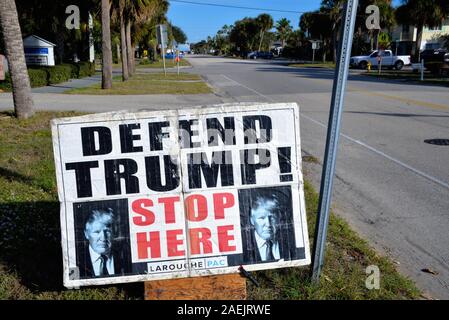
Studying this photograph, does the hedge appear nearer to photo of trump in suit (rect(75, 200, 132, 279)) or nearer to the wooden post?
photo of trump in suit (rect(75, 200, 132, 279))

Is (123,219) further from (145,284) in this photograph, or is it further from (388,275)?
(388,275)

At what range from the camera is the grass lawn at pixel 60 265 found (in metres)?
3.41

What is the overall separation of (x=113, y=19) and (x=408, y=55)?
29938 millimetres

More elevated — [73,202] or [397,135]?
[73,202]

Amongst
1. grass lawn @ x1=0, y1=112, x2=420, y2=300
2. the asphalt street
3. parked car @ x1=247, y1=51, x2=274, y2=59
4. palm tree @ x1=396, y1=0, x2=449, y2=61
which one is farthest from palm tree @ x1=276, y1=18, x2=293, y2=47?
grass lawn @ x1=0, y1=112, x2=420, y2=300

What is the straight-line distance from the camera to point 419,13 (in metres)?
42.6

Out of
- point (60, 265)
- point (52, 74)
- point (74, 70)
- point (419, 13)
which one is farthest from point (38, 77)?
point (419, 13)

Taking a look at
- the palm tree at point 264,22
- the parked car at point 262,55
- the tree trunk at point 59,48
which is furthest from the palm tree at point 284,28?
the tree trunk at point 59,48

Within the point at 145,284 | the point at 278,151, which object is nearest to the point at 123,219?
the point at 145,284

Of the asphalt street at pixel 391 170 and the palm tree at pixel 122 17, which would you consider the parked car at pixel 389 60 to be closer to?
the palm tree at pixel 122 17

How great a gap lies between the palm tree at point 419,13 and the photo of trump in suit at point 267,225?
42.2 metres

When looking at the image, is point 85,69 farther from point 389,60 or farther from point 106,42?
point 389,60

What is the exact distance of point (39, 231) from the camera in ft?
14.3

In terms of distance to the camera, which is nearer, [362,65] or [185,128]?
[185,128]
